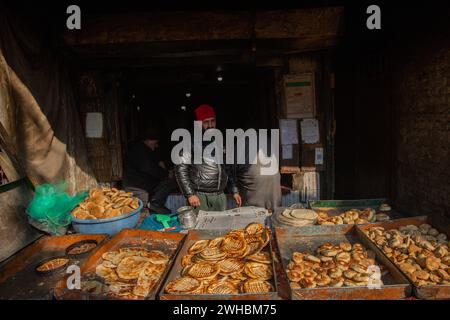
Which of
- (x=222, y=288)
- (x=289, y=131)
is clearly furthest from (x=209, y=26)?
(x=222, y=288)

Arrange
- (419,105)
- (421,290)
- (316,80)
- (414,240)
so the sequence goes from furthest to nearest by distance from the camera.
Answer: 1. (316,80)
2. (419,105)
3. (414,240)
4. (421,290)

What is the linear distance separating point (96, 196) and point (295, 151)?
3.95m

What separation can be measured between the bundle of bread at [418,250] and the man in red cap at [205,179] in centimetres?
253

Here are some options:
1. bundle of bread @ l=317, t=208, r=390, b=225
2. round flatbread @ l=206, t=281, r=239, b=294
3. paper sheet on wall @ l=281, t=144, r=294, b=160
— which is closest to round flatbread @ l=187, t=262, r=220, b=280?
round flatbread @ l=206, t=281, r=239, b=294

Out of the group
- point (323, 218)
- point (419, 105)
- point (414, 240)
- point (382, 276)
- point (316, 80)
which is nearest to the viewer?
point (382, 276)

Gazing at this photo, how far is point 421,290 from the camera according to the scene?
7.64ft

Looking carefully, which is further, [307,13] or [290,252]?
[307,13]

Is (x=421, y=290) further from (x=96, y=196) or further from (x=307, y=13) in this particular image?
(x=307, y=13)

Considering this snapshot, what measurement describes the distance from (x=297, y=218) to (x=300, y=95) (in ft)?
10.1

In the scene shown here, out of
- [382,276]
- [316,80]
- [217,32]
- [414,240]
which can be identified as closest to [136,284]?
[382,276]

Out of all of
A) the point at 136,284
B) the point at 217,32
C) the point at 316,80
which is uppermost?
the point at 217,32

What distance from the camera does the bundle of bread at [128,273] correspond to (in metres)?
2.64

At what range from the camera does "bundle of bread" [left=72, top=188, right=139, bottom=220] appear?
151 inches

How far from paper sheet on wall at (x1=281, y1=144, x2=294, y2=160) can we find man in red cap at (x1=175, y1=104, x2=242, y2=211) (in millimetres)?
1422
